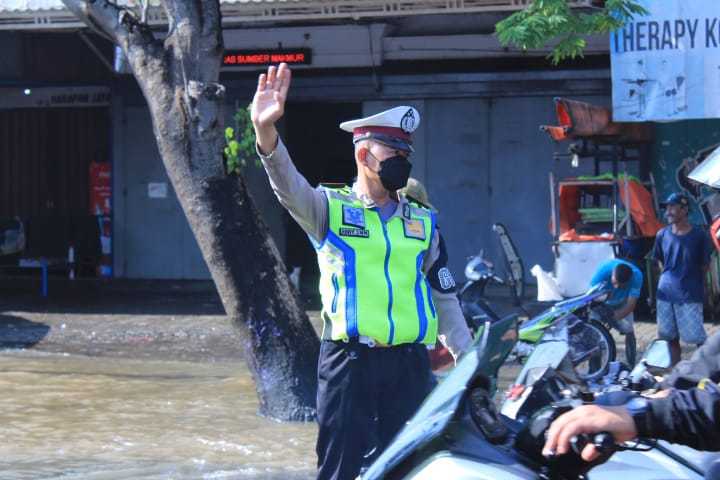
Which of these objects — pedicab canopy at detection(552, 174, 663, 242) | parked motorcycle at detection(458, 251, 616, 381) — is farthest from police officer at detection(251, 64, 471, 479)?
pedicab canopy at detection(552, 174, 663, 242)

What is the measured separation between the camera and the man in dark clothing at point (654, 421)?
2.98m

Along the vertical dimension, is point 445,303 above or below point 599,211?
above

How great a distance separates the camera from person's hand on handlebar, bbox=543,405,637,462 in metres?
2.97

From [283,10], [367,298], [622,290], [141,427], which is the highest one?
[283,10]

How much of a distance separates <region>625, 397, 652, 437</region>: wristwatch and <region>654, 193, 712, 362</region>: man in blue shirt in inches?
328

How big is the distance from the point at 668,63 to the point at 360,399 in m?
9.26

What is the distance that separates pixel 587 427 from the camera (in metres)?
2.97

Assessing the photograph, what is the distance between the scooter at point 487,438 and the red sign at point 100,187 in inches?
607

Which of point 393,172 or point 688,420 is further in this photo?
point 393,172

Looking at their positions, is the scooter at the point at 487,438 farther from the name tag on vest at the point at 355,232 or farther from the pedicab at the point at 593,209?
the pedicab at the point at 593,209

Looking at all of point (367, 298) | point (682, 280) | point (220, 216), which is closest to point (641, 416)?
point (367, 298)

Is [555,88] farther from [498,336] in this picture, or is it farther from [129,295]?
[498,336]

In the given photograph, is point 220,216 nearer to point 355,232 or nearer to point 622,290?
point 622,290

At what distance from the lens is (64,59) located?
1811 cm
